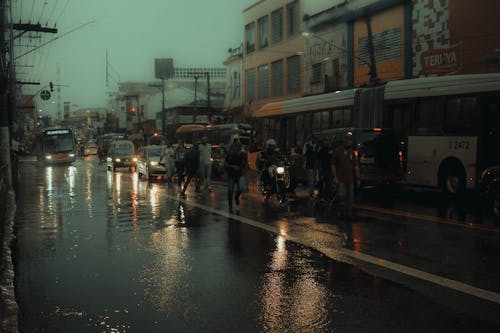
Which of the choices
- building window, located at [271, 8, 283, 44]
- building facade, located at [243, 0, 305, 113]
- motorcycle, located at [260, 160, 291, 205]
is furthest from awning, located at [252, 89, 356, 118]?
building window, located at [271, 8, 283, 44]

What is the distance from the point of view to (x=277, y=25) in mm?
46781

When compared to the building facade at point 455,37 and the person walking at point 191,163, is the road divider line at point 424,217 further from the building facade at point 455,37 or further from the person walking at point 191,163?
the building facade at point 455,37

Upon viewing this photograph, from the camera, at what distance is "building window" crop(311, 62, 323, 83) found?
38969 mm

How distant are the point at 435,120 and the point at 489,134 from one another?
2.08 metres

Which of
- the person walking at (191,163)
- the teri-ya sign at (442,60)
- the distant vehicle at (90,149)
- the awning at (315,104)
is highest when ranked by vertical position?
the teri-ya sign at (442,60)

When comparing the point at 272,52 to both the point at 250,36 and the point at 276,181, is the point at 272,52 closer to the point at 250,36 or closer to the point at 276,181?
the point at 250,36

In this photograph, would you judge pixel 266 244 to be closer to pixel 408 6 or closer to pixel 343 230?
pixel 343 230

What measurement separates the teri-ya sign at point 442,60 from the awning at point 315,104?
6505 mm

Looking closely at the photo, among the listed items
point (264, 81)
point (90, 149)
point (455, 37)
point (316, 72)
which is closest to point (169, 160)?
point (455, 37)

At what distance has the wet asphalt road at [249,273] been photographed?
18.7 ft

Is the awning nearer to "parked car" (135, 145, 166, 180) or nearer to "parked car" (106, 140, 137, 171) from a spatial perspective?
"parked car" (135, 145, 166, 180)

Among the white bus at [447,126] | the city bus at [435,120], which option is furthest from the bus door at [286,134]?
the white bus at [447,126]

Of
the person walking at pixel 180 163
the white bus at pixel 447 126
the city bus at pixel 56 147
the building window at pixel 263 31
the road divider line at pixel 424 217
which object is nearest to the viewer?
the road divider line at pixel 424 217

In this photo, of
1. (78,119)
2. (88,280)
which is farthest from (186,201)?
(78,119)
